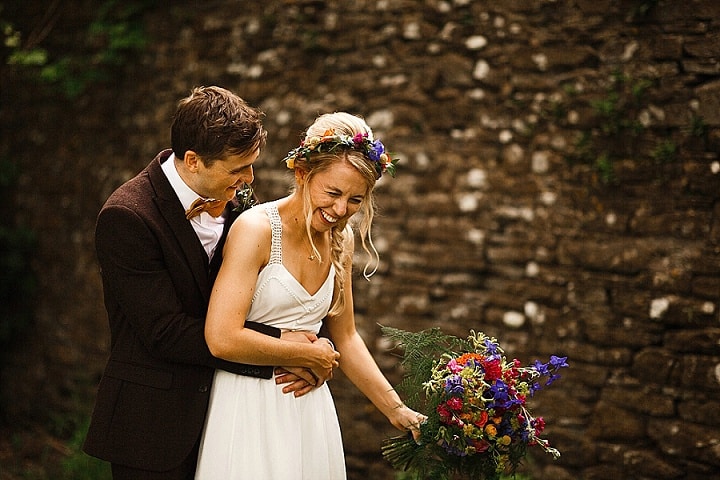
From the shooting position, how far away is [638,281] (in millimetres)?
4395

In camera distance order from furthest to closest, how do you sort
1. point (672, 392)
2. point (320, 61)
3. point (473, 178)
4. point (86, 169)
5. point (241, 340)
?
1. point (86, 169)
2. point (320, 61)
3. point (473, 178)
4. point (672, 392)
5. point (241, 340)

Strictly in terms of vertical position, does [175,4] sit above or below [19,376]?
above

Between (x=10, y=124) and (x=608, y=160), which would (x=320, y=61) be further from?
(x=10, y=124)

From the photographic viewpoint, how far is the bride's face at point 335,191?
2754mm

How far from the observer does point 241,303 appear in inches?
106

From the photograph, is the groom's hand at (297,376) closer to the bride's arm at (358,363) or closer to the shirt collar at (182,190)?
the bride's arm at (358,363)

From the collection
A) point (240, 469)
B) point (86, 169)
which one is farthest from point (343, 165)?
point (86, 169)

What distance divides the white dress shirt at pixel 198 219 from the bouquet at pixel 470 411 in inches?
29.2

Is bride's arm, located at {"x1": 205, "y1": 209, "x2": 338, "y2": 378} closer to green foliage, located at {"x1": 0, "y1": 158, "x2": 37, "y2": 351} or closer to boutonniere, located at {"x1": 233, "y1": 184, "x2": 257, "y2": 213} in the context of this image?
boutonniere, located at {"x1": 233, "y1": 184, "x2": 257, "y2": 213}

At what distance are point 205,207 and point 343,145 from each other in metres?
0.55

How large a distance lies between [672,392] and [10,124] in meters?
6.37

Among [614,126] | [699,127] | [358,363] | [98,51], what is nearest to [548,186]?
[614,126]

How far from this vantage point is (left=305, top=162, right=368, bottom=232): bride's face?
9.04 feet

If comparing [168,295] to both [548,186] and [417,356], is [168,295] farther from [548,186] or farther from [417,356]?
[548,186]
